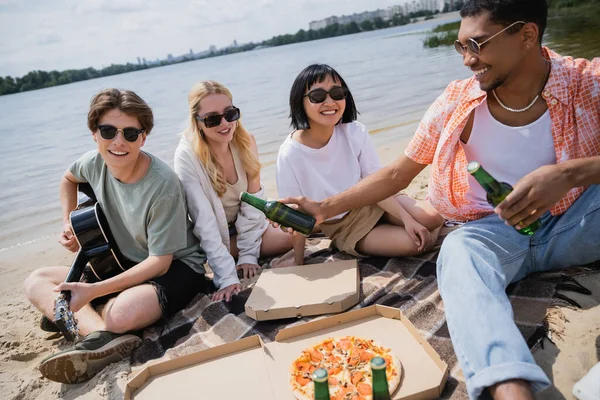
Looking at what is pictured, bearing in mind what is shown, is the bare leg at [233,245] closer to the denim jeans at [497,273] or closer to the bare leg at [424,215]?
the bare leg at [424,215]

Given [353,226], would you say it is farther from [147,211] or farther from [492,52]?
[492,52]

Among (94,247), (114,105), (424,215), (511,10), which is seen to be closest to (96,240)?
(94,247)

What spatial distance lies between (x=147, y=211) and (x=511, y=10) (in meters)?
2.79

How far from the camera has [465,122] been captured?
2990 mm

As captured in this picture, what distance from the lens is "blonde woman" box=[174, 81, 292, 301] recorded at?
13.1 ft

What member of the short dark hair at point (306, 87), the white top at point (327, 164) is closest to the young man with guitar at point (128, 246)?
the white top at point (327, 164)

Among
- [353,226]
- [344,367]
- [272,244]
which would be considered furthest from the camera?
[272,244]

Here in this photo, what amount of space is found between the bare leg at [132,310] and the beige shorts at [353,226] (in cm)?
163

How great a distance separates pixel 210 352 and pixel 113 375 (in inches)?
31.7

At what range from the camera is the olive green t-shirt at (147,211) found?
3.60m

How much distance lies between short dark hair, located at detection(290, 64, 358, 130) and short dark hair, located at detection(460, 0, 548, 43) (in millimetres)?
1478

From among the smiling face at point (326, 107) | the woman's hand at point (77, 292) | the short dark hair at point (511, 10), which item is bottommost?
the woman's hand at point (77, 292)

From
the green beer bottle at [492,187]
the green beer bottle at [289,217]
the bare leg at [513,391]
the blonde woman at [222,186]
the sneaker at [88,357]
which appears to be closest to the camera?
the bare leg at [513,391]

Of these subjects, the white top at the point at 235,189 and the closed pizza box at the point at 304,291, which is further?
the white top at the point at 235,189
